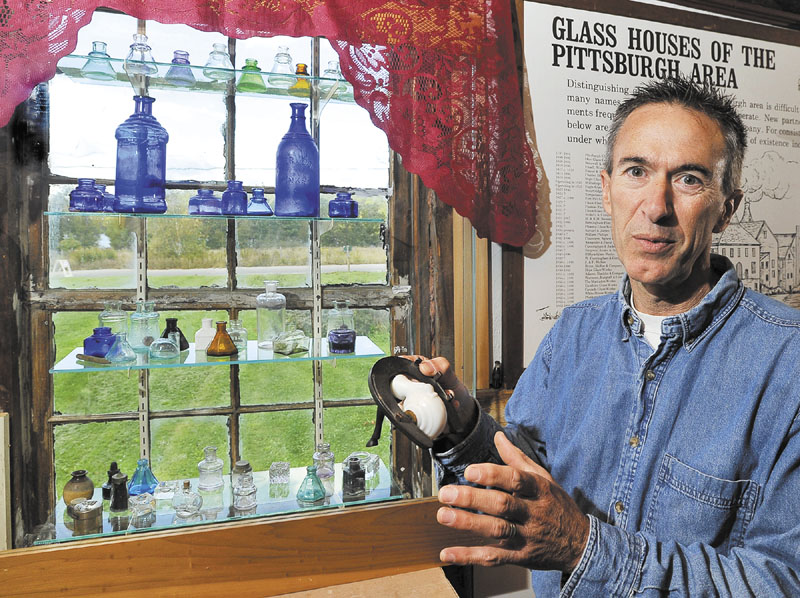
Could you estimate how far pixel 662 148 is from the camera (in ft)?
3.78

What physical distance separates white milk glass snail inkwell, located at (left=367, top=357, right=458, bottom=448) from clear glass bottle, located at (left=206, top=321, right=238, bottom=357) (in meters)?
0.76

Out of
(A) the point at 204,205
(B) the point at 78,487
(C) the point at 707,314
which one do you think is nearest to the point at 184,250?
(A) the point at 204,205

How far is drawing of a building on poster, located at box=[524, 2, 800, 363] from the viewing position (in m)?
1.89

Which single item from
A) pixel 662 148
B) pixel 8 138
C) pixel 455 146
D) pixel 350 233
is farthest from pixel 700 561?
pixel 8 138

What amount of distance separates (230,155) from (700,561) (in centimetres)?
175

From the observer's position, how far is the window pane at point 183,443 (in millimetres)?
1846

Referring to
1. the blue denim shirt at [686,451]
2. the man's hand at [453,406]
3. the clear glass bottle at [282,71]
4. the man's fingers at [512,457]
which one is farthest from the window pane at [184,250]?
the man's fingers at [512,457]

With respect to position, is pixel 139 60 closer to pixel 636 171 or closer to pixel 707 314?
pixel 636 171

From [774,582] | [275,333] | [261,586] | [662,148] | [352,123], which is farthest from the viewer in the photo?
[352,123]

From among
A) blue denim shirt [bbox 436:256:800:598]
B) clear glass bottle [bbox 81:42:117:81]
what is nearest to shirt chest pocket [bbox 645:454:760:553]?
blue denim shirt [bbox 436:256:800:598]

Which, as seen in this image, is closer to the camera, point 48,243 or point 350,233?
point 48,243

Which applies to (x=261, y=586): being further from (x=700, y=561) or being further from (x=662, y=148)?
(x=662, y=148)

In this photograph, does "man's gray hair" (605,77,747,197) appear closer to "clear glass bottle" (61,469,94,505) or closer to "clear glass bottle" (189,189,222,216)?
"clear glass bottle" (189,189,222,216)

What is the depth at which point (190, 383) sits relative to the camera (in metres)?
1.88
